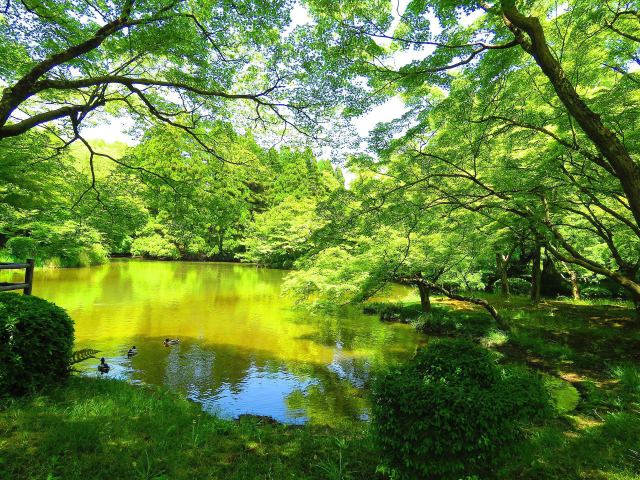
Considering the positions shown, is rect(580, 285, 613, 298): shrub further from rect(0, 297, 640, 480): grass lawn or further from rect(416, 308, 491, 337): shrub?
rect(0, 297, 640, 480): grass lawn

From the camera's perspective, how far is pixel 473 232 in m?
10.4

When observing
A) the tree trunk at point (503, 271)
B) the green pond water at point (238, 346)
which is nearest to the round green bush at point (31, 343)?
the green pond water at point (238, 346)

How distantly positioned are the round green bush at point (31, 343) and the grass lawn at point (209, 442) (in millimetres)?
249

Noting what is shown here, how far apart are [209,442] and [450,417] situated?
2548 millimetres

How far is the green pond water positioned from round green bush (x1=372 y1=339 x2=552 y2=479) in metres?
3.36

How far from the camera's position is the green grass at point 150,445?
9.43 ft

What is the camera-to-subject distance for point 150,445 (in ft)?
10.8

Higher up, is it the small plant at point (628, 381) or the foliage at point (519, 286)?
the foliage at point (519, 286)

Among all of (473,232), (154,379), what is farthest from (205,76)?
(473,232)

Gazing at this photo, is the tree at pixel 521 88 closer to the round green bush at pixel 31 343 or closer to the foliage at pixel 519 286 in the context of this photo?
the round green bush at pixel 31 343

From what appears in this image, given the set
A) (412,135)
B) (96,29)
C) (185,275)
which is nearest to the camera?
(96,29)

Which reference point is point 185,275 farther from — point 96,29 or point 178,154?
point 96,29

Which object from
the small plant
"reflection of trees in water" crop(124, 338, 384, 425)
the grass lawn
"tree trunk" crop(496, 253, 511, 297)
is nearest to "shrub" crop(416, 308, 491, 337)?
"reflection of trees in water" crop(124, 338, 384, 425)

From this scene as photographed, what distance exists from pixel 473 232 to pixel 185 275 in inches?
809
